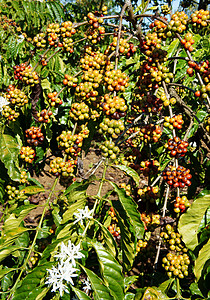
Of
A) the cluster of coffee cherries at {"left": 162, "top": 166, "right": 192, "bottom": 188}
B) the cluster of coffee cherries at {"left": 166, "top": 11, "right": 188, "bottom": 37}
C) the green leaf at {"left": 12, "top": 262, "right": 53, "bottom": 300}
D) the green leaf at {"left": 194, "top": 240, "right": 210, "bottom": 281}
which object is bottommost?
the green leaf at {"left": 194, "top": 240, "right": 210, "bottom": 281}

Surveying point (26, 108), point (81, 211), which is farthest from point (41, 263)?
point (26, 108)

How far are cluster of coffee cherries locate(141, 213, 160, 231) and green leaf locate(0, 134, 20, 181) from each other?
1036mm

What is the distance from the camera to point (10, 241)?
4.96ft

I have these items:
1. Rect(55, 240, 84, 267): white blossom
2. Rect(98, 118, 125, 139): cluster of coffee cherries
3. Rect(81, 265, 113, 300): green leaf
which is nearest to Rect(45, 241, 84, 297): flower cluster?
Rect(55, 240, 84, 267): white blossom

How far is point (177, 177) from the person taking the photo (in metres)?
1.54

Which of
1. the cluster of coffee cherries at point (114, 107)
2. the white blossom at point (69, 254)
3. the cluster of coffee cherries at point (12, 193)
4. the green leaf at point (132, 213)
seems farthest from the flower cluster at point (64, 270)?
the cluster of coffee cherries at point (12, 193)

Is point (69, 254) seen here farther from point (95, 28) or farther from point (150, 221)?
point (95, 28)

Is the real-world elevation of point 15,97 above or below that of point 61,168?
above

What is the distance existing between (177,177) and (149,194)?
1.25 ft

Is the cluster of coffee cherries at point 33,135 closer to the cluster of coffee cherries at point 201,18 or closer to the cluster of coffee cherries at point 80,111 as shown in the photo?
the cluster of coffee cherries at point 80,111

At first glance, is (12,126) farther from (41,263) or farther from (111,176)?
(111,176)

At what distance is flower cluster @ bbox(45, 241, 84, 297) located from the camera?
Answer: 1.13 meters

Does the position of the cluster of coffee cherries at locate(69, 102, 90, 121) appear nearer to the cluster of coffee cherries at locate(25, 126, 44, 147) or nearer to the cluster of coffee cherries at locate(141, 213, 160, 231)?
the cluster of coffee cherries at locate(25, 126, 44, 147)

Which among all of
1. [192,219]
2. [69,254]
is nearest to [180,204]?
[192,219]
